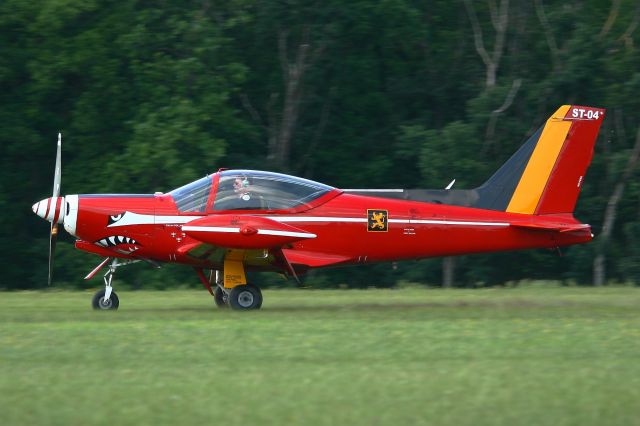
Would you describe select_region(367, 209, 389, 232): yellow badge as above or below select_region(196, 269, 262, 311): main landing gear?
above

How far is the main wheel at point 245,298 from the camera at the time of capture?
47.2ft

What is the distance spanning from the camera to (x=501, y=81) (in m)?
27.3

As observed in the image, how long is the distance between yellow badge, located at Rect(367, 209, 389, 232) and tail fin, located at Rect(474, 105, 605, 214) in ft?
4.71

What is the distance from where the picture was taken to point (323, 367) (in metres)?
9.09

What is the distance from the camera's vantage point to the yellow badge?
587 inches

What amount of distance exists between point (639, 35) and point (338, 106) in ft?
26.7

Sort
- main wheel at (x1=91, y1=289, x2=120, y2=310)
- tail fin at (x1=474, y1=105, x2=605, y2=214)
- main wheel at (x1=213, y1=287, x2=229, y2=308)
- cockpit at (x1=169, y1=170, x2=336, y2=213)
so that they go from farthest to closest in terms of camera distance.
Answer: tail fin at (x1=474, y1=105, x2=605, y2=214) → main wheel at (x1=213, y1=287, x2=229, y2=308) → main wheel at (x1=91, y1=289, x2=120, y2=310) → cockpit at (x1=169, y1=170, x2=336, y2=213)

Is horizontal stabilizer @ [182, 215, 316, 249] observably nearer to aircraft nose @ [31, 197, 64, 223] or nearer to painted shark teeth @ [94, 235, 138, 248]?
painted shark teeth @ [94, 235, 138, 248]

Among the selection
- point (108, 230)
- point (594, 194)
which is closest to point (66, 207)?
point (108, 230)

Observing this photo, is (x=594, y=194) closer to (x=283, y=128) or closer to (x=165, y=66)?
(x=283, y=128)

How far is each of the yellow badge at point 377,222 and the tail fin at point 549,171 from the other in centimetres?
144

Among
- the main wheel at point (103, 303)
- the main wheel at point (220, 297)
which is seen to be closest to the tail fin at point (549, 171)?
the main wheel at point (220, 297)

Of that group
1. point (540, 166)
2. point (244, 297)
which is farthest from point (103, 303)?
point (540, 166)

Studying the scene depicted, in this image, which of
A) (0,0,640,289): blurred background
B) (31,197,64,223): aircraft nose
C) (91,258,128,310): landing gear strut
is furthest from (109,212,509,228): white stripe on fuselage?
(0,0,640,289): blurred background
